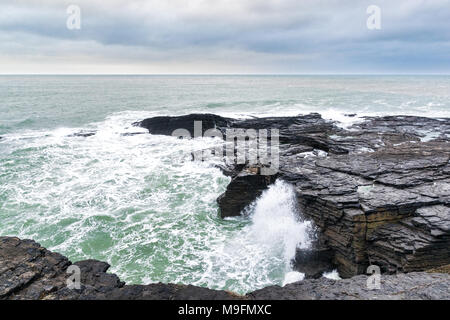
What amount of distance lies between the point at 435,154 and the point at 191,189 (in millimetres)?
13050

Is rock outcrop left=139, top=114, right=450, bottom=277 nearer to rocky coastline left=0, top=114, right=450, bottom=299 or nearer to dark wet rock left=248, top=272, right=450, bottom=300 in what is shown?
rocky coastline left=0, top=114, right=450, bottom=299

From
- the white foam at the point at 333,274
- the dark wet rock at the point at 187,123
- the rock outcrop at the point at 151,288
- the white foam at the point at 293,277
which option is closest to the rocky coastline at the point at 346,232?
the rock outcrop at the point at 151,288

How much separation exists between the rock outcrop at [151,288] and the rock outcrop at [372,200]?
2268 mm

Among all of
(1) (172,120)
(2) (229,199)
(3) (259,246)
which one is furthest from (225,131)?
(3) (259,246)

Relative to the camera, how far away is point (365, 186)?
11.5m

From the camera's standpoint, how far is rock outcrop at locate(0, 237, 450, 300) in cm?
574

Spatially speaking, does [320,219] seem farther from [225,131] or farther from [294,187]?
[225,131]

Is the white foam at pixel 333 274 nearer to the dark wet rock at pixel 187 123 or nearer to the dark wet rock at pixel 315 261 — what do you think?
the dark wet rock at pixel 315 261

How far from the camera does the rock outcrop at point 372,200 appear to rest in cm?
863

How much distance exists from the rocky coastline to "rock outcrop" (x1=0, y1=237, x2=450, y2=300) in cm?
2

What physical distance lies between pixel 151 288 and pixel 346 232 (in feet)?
22.6

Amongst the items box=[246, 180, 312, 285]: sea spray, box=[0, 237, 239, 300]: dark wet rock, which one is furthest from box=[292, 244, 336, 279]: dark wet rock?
box=[0, 237, 239, 300]: dark wet rock

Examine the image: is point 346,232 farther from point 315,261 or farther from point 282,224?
point 282,224
